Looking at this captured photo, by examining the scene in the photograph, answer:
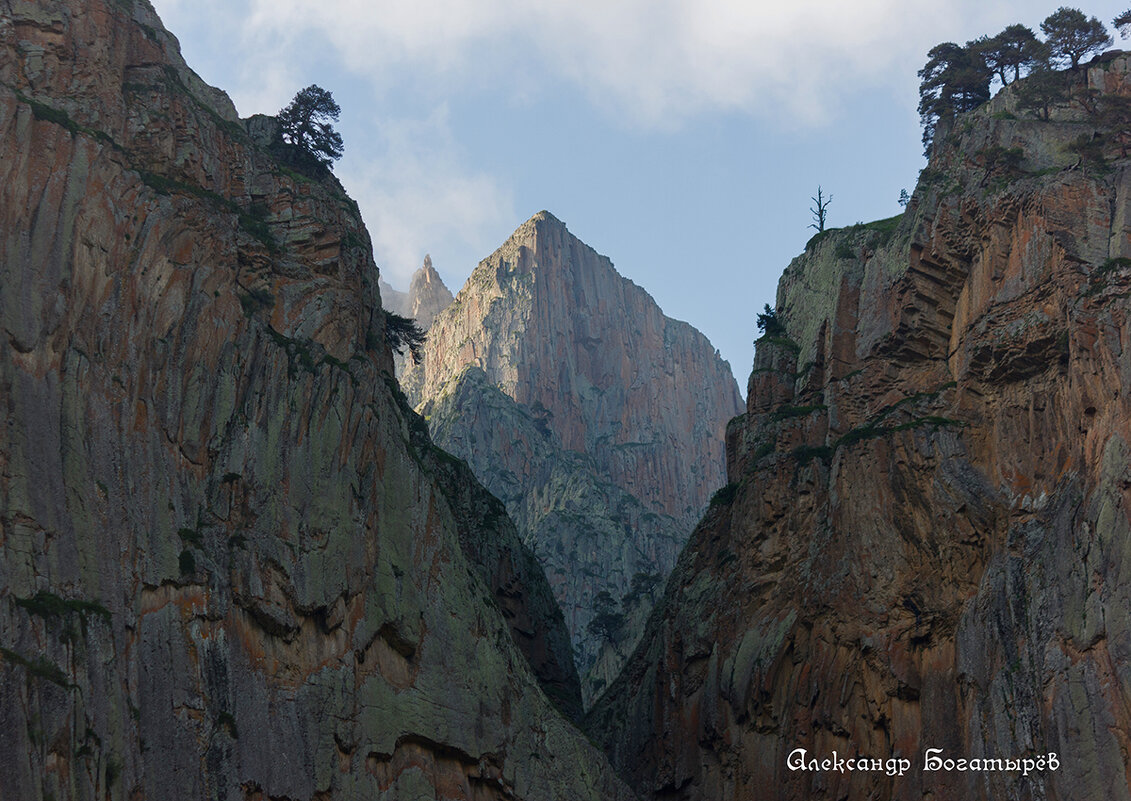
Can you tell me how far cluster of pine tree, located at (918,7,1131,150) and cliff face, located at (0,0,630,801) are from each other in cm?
4240

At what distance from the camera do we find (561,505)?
165 m

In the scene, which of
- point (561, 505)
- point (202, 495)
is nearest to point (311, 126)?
point (202, 495)

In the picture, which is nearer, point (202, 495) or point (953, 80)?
point (202, 495)

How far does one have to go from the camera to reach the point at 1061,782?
49344 mm

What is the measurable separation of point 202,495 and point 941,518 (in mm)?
36531

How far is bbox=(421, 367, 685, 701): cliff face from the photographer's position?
498 ft

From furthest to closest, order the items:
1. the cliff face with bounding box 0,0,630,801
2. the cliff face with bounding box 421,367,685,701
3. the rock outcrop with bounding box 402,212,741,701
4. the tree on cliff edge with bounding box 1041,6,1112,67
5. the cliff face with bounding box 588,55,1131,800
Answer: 1. the cliff face with bounding box 421,367,685,701
2. the rock outcrop with bounding box 402,212,741,701
3. the tree on cliff edge with bounding box 1041,6,1112,67
4. the cliff face with bounding box 588,55,1131,800
5. the cliff face with bounding box 0,0,630,801

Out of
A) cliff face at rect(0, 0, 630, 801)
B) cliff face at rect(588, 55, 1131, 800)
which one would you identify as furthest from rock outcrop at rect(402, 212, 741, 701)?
cliff face at rect(0, 0, 630, 801)

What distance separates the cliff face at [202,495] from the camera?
42.7m

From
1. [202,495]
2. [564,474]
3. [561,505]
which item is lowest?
[202,495]

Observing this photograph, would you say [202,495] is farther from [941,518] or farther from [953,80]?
[953,80]

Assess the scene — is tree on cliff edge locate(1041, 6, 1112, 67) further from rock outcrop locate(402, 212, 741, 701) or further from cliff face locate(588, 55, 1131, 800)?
rock outcrop locate(402, 212, 741, 701)

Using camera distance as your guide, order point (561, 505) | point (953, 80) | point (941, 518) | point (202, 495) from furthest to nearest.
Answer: point (561, 505) → point (953, 80) → point (941, 518) → point (202, 495)

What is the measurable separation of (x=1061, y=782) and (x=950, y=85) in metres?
50.9
